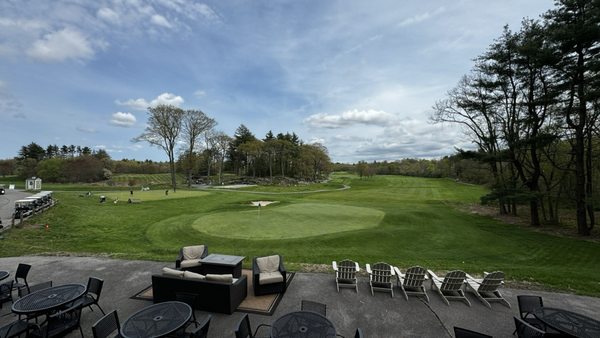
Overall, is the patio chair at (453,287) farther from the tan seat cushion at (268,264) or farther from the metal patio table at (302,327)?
the tan seat cushion at (268,264)

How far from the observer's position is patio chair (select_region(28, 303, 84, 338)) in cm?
523

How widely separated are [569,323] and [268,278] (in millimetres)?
6570

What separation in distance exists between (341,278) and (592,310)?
22.0 feet

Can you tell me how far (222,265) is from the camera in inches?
319

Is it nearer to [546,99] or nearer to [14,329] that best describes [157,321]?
[14,329]

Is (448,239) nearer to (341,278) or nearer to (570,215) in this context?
(341,278)

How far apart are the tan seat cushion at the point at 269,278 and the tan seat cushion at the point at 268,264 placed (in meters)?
0.35

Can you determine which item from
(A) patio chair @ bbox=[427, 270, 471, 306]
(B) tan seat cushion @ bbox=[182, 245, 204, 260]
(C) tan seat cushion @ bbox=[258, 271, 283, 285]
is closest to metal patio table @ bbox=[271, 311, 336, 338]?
(C) tan seat cushion @ bbox=[258, 271, 283, 285]

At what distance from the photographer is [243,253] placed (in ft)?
41.0

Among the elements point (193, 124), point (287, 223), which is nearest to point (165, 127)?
point (193, 124)

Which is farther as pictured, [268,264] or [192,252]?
[192,252]

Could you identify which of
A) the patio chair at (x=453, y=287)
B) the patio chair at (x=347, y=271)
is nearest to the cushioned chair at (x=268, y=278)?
the patio chair at (x=347, y=271)

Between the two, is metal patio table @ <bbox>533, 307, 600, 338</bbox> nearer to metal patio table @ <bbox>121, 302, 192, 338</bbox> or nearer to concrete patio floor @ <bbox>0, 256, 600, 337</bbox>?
concrete patio floor @ <bbox>0, 256, 600, 337</bbox>

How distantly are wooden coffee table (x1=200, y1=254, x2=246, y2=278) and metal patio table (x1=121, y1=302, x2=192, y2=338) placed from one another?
2620 mm
